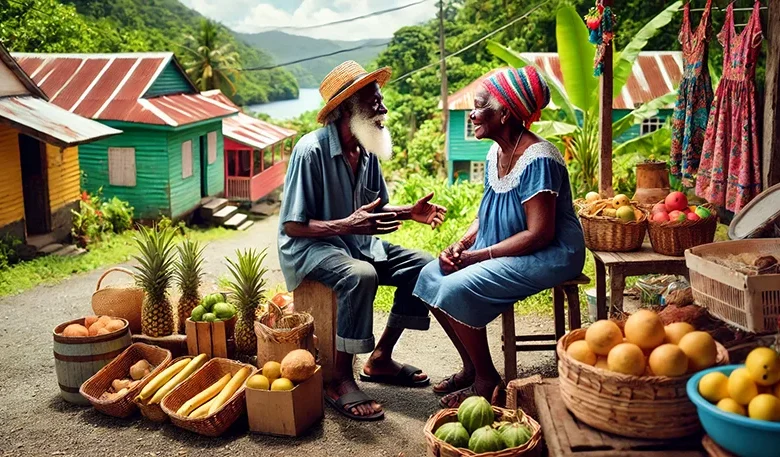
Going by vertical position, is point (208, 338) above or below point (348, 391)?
above

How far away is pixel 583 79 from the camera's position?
31.2 feet

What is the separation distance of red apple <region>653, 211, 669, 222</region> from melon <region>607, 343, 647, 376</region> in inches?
79.8

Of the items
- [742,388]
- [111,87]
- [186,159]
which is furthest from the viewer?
[186,159]

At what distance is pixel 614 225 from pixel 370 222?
1442 mm

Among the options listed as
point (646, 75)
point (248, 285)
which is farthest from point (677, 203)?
A: point (646, 75)

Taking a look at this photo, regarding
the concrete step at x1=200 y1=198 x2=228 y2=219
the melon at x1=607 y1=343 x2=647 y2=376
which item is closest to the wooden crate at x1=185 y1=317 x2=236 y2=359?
the melon at x1=607 y1=343 x2=647 y2=376

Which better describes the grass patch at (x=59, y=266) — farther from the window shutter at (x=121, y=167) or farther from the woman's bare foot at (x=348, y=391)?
the woman's bare foot at (x=348, y=391)

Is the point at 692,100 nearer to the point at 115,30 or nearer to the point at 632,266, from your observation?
the point at 632,266

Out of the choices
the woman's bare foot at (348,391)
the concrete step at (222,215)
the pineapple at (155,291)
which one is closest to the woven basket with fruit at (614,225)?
the woman's bare foot at (348,391)

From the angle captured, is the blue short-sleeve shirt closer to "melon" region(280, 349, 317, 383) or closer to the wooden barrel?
"melon" region(280, 349, 317, 383)

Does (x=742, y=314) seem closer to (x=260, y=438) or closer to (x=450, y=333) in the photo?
(x=450, y=333)

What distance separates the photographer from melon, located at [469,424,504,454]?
3.50m

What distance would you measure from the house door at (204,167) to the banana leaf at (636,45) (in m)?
10.4

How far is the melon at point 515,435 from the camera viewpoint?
354cm
